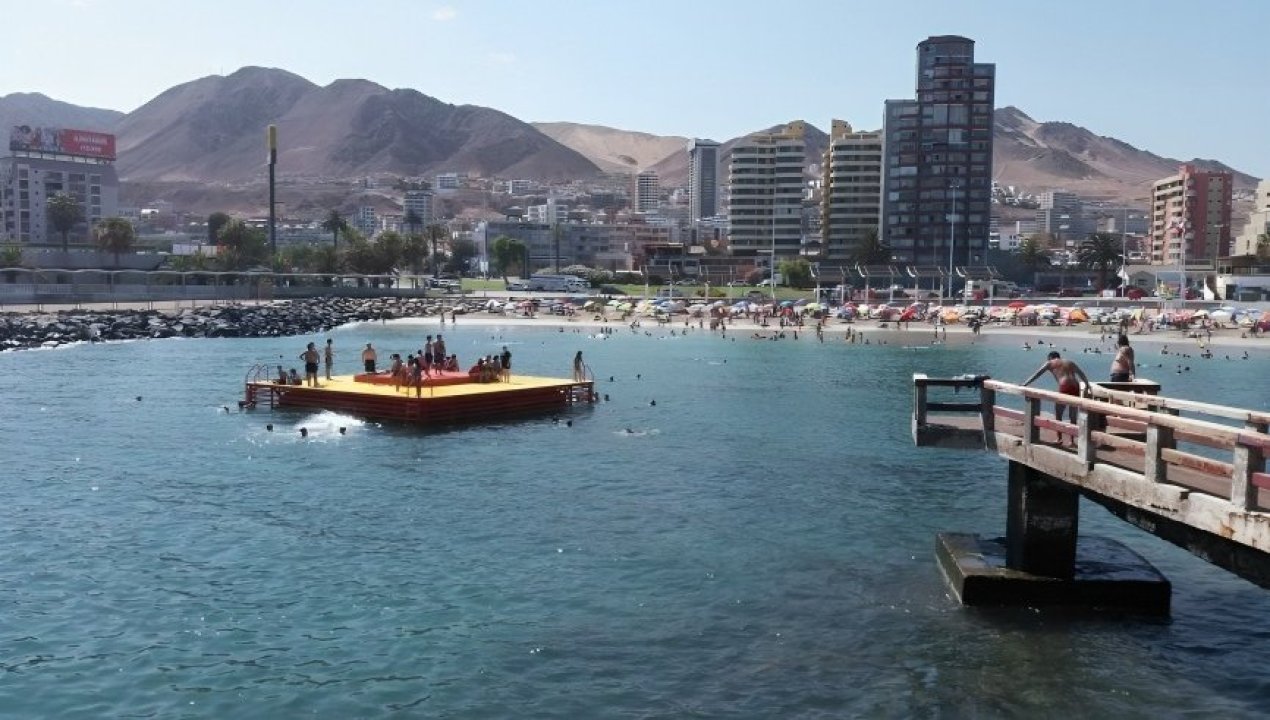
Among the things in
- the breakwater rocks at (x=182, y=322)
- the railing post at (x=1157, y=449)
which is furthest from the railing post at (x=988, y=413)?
the breakwater rocks at (x=182, y=322)

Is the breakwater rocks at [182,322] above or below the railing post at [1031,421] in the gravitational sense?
below

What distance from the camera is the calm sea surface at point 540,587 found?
17.1 meters

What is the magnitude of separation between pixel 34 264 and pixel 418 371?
140 metres

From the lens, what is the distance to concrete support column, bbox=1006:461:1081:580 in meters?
19.5

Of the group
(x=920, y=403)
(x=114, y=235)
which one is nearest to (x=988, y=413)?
(x=920, y=403)

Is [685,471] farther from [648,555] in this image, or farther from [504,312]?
[504,312]

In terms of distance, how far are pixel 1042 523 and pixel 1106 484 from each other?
13.8ft

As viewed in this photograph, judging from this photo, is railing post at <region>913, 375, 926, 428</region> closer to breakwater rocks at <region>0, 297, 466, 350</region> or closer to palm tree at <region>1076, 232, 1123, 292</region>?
breakwater rocks at <region>0, 297, 466, 350</region>

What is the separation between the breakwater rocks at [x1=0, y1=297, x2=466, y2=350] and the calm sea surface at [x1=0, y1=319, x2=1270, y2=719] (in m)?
57.3

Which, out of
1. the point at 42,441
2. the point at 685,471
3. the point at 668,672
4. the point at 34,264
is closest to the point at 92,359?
the point at 42,441

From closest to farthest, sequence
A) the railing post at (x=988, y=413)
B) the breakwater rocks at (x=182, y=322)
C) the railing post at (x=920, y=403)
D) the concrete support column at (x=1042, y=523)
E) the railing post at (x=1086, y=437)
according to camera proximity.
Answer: the railing post at (x=1086, y=437), the concrete support column at (x=1042, y=523), the railing post at (x=988, y=413), the railing post at (x=920, y=403), the breakwater rocks at (x=182, y=322)

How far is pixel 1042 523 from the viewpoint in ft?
64.8

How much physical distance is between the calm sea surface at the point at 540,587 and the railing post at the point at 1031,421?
350cm

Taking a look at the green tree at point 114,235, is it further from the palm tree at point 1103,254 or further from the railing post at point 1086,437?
the railing post at point 1086,437
